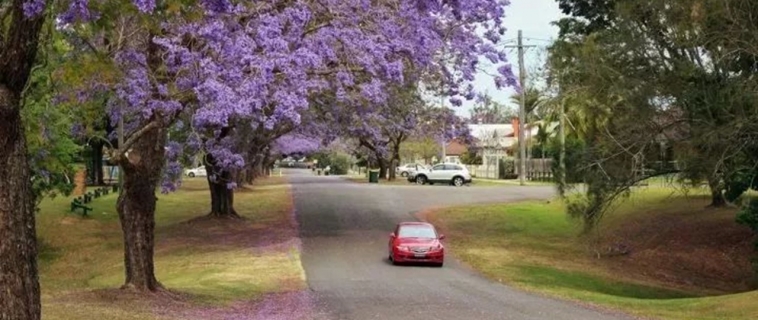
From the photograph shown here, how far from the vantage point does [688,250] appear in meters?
30.8

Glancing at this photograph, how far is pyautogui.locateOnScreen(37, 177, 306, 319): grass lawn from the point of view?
15906 mm

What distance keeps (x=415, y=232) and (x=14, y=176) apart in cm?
1737

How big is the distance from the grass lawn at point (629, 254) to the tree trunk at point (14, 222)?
12497 millimetres

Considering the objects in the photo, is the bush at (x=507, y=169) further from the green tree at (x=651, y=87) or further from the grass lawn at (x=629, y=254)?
the green tree at (x=651, y=87)

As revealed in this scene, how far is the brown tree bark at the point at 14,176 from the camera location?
27.7ft

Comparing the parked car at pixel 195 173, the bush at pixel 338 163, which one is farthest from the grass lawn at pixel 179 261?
the bush at pixel 338 163

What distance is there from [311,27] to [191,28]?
2.91 meters

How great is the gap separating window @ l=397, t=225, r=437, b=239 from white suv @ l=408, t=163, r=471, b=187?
37600 millimetres

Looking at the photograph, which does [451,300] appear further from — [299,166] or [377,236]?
[299,166]

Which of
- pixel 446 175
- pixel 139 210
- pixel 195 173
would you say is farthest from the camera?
pixel 195 173

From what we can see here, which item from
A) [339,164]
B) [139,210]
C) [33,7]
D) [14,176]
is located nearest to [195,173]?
[339,164]

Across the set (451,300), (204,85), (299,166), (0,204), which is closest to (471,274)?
(451,300)

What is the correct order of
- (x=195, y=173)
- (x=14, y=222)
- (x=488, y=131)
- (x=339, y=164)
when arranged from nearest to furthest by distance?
(x=14, y=222) < (x=195, y=173) < (x=488, y=131) < (x=339, y=164)

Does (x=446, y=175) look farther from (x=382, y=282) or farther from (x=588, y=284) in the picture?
(x=382, y=282)
